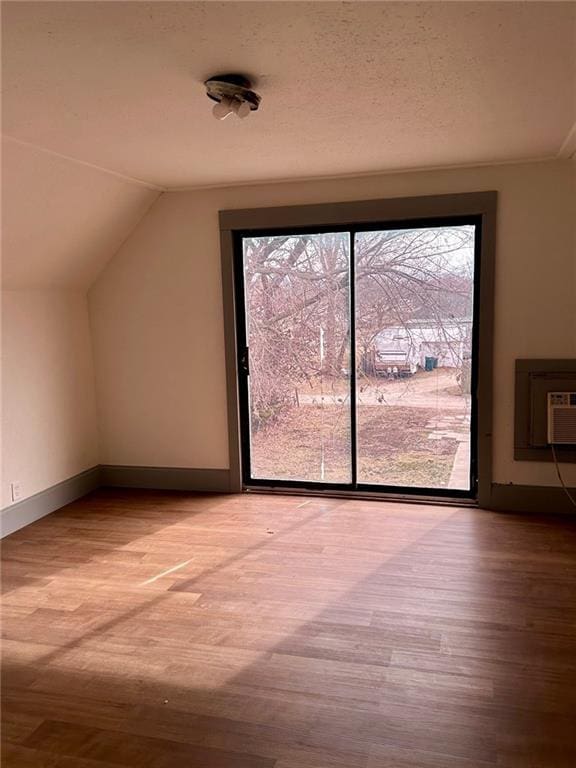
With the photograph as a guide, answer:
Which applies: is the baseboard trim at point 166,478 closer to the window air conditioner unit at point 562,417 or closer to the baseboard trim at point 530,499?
the baseboard trim at point 530,499

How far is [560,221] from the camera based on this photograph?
Result: 3.54 meters

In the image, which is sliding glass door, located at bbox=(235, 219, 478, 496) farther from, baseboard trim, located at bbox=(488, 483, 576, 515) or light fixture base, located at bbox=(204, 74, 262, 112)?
light fixture base, located at bbox=(204, 74, 262, 112)

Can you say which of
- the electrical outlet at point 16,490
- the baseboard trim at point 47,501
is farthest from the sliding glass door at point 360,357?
the electrical outlet at point 16,490

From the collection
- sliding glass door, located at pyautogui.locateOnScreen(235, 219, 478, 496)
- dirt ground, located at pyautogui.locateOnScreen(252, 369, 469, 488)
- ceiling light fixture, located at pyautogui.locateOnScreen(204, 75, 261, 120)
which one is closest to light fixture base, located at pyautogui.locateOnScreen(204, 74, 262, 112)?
ceiling light fixture, located at pyautogui.locateOnScreen(204, 75, 261, 120)

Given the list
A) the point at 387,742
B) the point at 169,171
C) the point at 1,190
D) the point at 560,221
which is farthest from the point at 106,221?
the point at 387,742

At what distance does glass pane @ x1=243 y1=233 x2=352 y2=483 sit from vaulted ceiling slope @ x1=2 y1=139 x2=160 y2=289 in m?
0.95

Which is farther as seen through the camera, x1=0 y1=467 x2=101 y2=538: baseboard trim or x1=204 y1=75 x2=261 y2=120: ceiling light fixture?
x1=0 y1=467 x2=101 y2=538: baseboard trim

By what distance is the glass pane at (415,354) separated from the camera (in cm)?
383

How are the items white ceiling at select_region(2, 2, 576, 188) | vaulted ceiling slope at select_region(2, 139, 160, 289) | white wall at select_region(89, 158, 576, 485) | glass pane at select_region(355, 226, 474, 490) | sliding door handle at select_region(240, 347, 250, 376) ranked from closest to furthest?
white ceiling at select_region(2, 2, 576, 188) < vaulted ceiling slope at select_region(2, 139, 160, 289) < white wall at select_region(89, 158, 576, 485) < glass pane at select_region(355, 226, 474, 490) < sliding door handle at select_region(240, 347, 250, 376)

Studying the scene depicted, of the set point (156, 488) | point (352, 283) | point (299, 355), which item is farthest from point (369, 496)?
point (156, 488)

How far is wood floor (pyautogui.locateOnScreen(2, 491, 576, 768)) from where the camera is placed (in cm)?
188

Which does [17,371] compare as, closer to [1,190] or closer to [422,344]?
[1,190]

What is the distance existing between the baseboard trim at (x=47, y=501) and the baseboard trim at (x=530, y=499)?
299cm

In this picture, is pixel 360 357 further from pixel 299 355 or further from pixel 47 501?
pixel 47 501
